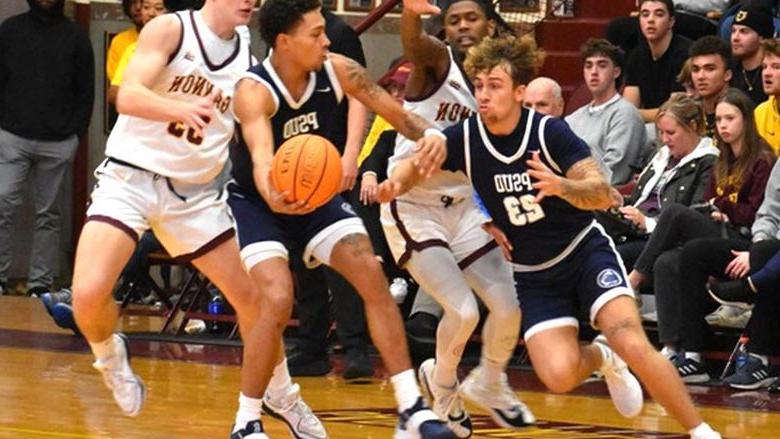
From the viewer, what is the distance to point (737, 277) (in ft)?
31.9

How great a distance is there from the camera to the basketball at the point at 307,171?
684cm

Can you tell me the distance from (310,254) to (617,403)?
58.2 inches

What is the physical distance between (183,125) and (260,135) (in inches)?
20.9

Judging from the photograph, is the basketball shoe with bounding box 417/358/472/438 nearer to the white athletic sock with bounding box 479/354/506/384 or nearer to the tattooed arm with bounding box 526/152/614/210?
the white athletic sock with bounding box 479/354/506/384

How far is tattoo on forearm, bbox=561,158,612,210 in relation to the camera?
6.96 m

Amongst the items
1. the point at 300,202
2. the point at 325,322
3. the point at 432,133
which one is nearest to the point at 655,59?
the point at 325,322

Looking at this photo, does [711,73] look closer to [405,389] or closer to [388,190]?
[388,190]

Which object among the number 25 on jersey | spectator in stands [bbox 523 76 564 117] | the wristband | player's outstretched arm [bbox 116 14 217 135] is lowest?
spectator in stands [bbox 523 76 564 117]

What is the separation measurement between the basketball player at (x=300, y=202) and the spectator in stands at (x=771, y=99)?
361cm

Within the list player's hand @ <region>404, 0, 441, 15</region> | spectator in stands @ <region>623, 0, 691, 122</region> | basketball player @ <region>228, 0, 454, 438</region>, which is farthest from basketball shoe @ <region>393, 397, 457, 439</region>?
spectator in stands @ <region>623, 0, 691, 122</region>

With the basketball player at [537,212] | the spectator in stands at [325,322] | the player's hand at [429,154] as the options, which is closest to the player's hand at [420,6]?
the basketball player at [537,212]

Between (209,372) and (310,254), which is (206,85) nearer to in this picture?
(310,254)

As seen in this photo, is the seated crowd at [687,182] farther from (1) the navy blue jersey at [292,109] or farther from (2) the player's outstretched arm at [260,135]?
(2) the player's outstretched arm at [260,135]

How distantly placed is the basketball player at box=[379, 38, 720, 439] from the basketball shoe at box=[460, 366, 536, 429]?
59 cm
